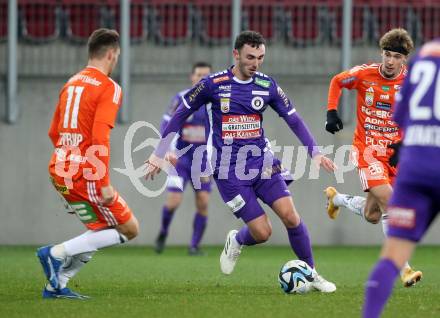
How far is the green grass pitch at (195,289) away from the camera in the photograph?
21.6 feet

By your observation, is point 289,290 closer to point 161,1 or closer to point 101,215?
point 101,215

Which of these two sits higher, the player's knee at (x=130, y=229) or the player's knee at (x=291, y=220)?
the player's knee at (x=130, y=229)

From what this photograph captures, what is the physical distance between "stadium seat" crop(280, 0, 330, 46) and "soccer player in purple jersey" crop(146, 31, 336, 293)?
7.08 m

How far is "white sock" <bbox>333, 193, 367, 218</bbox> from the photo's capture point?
937cm

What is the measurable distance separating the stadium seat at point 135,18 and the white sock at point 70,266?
26.1 feet

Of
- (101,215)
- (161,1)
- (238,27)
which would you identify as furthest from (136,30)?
(101,215)

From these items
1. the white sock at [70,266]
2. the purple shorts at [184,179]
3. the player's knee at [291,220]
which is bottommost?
the purple shorts at [184,179]

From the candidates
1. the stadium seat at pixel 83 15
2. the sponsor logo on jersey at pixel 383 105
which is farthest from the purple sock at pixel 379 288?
the stadium seat at pixel 83 15

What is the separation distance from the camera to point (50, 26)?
1498 centimetres

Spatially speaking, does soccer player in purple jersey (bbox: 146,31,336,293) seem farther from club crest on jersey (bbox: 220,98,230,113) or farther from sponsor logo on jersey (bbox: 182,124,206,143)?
Result: sponsor logo on jersey (bbox: 182,124,206,143)

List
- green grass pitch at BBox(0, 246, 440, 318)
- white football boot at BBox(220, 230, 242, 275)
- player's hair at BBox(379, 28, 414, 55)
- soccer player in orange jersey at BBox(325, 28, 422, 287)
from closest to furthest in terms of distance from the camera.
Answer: green grass pitch at BBox(0, 246, 440, 318)
player's hair at BBox(379, 28, 414, 55)
soccer player in orange jersey at BBox(325, 28, 422, 287)
white football boot at BBox(220, 230, 242, 275)

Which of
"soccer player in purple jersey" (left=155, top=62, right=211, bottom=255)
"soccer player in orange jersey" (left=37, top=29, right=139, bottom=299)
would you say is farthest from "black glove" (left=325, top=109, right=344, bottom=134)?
→ "soccer player in purple jersey" (left=155, top=62, right=211, bottom=255)

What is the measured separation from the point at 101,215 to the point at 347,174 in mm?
7775

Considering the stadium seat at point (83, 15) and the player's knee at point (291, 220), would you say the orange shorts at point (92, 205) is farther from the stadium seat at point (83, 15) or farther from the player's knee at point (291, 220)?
the stadium seat at point (83, 15)
